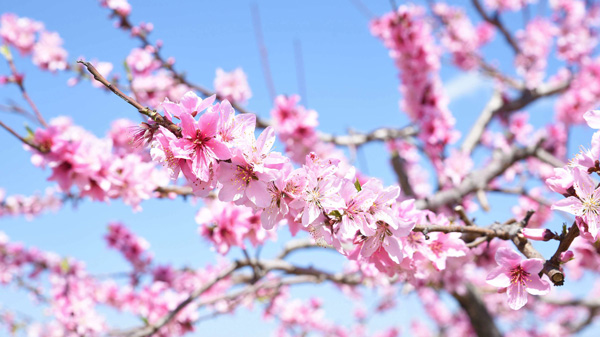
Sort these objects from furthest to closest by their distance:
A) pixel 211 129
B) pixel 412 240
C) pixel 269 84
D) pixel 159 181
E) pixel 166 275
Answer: pixel 166 275 → pixel 269 84 → pixel 159 181 → pixel 412 240 → pixel 211 129

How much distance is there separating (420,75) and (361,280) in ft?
7.47

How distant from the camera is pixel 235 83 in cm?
453

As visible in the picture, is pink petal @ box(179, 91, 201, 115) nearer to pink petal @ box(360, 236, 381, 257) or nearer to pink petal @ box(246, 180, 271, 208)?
pink petal @ box(246, 180, 271, 208)

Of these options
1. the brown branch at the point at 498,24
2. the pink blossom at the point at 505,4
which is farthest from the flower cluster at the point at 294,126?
the pink blossom at the point at 505,4

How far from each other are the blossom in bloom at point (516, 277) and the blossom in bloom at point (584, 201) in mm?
197

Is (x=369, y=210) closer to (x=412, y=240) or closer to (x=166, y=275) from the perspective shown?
(x=412, y=240)

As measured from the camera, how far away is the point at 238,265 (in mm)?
2812

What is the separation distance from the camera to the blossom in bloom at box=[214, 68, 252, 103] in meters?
4.43

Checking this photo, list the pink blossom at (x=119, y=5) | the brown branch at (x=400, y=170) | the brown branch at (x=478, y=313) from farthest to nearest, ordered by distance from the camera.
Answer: the brown branch at (x=478, y=313), the brown branch at (x=400, y=170), the pink blossom at (x=119, y=5)

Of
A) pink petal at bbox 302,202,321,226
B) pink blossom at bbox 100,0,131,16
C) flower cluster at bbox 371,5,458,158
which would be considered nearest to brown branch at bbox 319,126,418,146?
flower cluster at bbox 371,5,458,158

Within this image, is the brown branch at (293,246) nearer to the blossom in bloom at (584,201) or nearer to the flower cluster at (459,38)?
the blossom in bloom at (584,201)

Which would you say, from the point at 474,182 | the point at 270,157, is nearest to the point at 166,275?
the point at 474,182

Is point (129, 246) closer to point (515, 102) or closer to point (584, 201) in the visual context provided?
point (584, 201)

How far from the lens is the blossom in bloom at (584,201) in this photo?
1.18 meters
